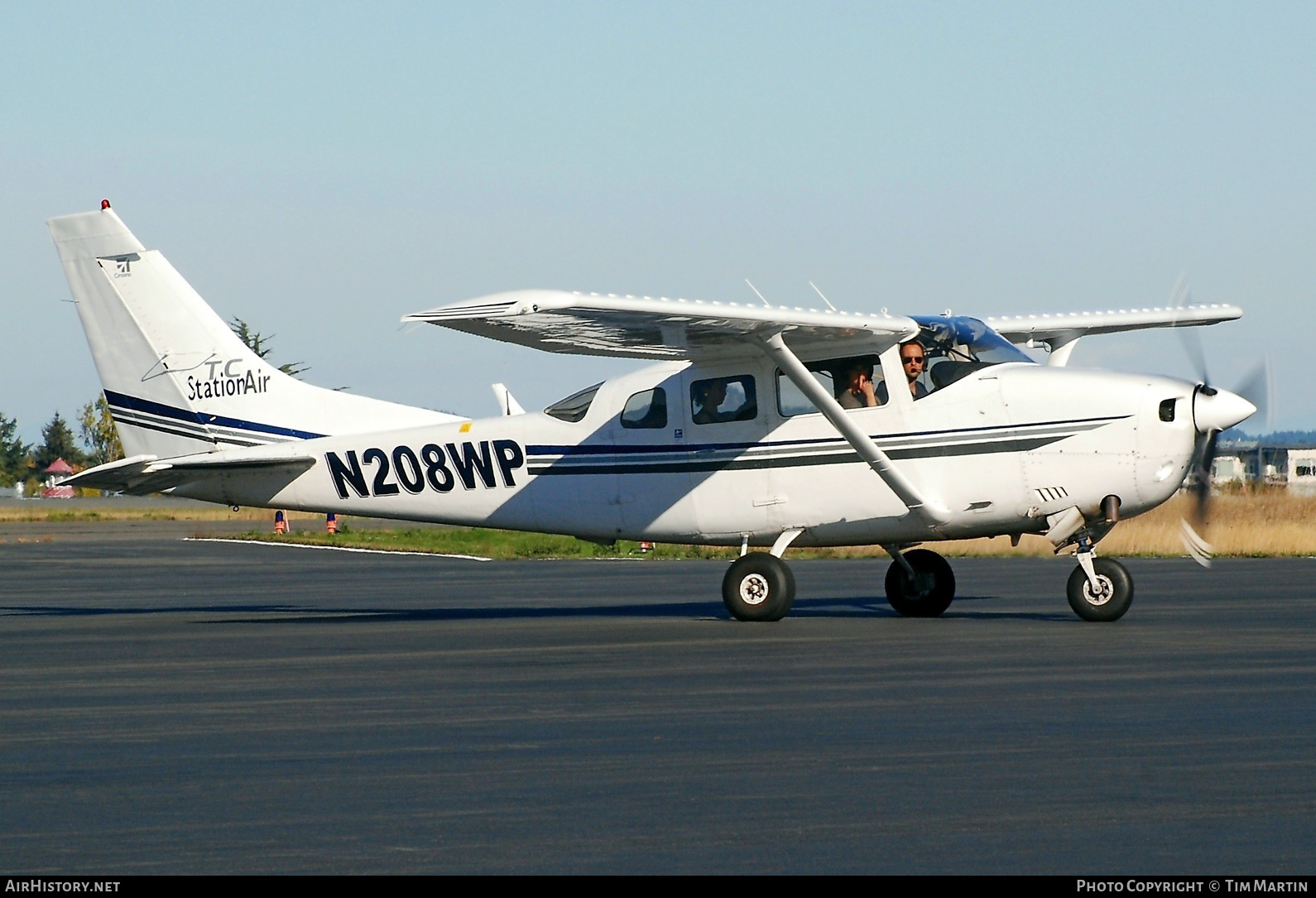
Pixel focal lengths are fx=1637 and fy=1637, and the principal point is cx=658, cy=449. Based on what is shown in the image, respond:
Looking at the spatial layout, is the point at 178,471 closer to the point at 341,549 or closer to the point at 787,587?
the point at 787,587

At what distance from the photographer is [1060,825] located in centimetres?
594

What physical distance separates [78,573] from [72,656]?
1635 centimetres

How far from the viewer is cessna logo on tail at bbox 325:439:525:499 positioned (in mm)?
17172

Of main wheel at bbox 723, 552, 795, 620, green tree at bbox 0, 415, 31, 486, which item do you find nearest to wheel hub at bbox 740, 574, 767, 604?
main wheel at bbox 723, 552, 795, 620

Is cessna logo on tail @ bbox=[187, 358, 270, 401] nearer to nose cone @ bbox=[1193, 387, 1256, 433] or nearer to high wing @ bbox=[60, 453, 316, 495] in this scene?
high wing @ bbox=[60, 453, 316, 495]

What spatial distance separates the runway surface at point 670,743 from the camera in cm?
571

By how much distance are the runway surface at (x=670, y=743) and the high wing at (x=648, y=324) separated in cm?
269

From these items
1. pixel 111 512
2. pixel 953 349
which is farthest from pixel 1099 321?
pixel 111 512

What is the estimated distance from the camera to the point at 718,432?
634 inches

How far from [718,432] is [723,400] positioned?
1.06ft

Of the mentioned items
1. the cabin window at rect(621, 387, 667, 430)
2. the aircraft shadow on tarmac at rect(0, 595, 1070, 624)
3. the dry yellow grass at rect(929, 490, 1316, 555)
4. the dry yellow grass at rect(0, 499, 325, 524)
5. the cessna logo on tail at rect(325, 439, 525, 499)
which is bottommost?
the dry yellow grass at rect(929, 490, 1316, 555)

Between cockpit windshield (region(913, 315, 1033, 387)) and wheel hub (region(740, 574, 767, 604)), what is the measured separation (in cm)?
247

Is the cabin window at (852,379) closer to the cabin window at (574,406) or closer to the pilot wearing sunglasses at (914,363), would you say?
the pilot wearing sunglasses at (914,363)
